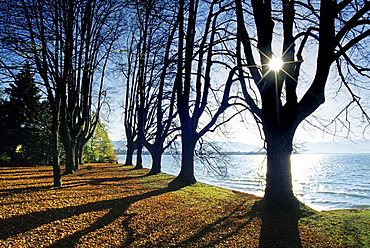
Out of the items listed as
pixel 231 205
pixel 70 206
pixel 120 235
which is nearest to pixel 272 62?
pixel 231 205

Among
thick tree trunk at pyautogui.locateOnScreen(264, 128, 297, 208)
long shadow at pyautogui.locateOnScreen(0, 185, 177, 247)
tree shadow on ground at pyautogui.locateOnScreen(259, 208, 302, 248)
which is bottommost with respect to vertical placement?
tree shadow on ground at pyautogui.locateOnScreen(259, 208, 302, 248)

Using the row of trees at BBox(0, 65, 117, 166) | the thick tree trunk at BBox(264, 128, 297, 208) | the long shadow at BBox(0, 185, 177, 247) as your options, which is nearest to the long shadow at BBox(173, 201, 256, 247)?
the thick tree trunk at BBox(264, 128, 297, 208)

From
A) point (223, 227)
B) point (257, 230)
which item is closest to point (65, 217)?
point (223, 227)

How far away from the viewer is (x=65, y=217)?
15.2ft

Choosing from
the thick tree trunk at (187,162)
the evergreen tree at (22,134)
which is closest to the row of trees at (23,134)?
the evergreen tree at (22,134)

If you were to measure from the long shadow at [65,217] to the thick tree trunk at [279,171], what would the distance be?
3599 millimetres

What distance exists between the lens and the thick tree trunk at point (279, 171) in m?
5.53

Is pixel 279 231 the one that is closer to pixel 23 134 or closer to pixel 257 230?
pixel 257 230

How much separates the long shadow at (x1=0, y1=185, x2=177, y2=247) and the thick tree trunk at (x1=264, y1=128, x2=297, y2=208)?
3.60 metres

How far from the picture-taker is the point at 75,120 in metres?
14.8

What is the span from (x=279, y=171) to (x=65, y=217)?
5.15 metres

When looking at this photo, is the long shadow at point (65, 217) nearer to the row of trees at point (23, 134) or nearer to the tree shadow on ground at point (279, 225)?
→ the tree shadow on ground at point (279, 225)

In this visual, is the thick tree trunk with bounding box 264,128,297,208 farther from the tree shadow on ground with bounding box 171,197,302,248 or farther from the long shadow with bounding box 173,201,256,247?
the long shadow with bounding box 173,201,256,247

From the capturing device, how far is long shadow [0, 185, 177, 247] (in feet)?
12.1
